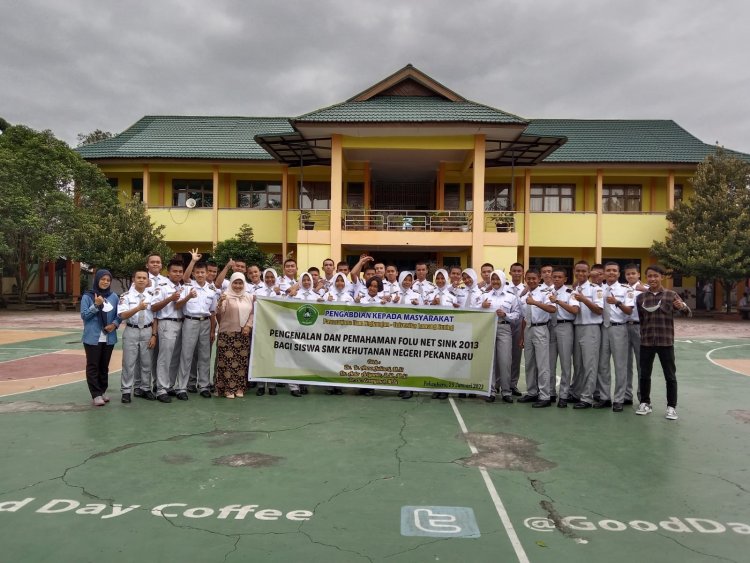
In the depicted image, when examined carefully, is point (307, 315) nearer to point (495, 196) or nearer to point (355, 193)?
point (355, 193)

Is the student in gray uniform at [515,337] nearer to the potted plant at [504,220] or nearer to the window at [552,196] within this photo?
the potted plant at [504,220]

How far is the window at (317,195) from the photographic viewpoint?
22.7m

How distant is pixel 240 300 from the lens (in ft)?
A: 22.8

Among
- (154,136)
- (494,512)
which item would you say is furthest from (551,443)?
(154,136)

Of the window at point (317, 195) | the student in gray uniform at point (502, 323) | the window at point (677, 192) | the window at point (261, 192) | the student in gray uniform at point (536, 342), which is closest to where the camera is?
the student in gray uniform at point (536, 342)

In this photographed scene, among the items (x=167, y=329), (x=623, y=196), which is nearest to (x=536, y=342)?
(x=167, y=329)

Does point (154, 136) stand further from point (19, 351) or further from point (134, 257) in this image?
point (19, 351)

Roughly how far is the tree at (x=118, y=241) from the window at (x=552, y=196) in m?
14.6

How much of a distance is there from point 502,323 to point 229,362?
11.3 ft

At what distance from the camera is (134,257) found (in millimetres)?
18266

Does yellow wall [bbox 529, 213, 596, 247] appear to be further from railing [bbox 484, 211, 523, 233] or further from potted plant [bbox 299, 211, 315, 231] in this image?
potted plant [bbox 299, 211, 315, 231]

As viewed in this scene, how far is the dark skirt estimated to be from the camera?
686cm

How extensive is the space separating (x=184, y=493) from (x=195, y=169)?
19966mm

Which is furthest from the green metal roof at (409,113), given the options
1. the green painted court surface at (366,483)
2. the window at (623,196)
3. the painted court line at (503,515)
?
the painted court line at (503,515)
